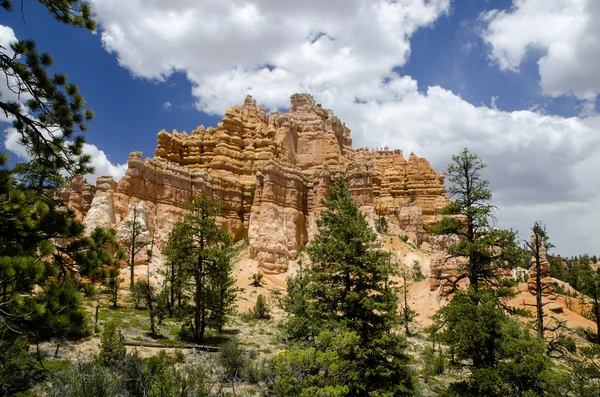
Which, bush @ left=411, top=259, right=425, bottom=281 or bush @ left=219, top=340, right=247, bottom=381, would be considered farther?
bush @ left=411, top=259, right=425, bottom=281

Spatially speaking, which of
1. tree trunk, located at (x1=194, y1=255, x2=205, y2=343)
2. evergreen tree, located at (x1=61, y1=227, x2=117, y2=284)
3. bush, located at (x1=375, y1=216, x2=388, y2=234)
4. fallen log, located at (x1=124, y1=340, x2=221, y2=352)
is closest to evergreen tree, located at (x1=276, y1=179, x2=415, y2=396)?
fallen log, located at (x1=124, y1=340, x2=221, y2=352)

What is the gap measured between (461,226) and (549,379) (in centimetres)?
613

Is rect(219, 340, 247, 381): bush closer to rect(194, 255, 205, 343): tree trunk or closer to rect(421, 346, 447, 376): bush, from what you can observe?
rect(194, 255, 205, 343): tree trunk

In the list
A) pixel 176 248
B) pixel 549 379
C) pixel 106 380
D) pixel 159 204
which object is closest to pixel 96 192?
pixel 159 204

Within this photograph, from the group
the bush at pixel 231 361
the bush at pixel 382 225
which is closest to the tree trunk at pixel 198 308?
the bush at pixel 231 361

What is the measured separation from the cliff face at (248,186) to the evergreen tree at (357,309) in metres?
18.9

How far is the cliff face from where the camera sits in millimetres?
42531

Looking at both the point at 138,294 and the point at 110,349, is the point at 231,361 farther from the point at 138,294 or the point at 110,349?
the point at 138,294

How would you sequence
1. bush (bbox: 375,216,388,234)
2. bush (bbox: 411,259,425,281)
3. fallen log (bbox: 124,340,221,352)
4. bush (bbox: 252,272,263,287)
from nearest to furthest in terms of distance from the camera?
fallen log (bbox: 124,340,221,352) → bush (bbox: 252,272,263,287) → bush (bbox: 411,259,425,281) → bush (bbox: 375,216,388,234)

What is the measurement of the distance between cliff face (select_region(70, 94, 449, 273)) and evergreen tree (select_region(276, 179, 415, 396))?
745 inches

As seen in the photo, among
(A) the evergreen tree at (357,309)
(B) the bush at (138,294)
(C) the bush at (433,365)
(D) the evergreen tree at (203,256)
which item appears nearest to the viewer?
(A) the evergreen tree at (357,309)

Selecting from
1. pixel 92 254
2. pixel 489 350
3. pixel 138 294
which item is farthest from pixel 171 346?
pixel 489 350

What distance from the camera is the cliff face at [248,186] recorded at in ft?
140

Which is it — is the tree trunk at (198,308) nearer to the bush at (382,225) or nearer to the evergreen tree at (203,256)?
the evergreen tree at (203,256)
